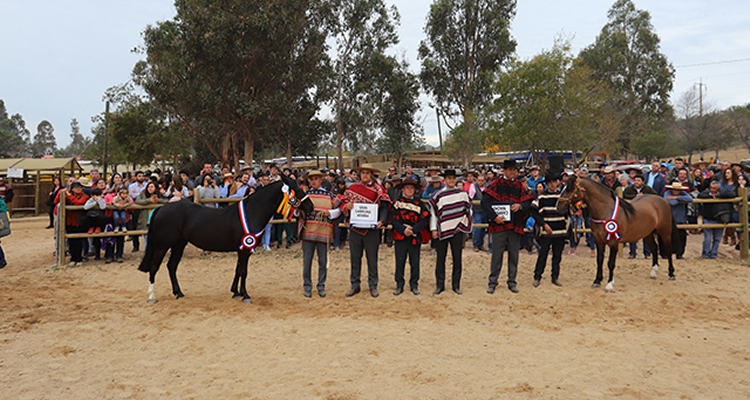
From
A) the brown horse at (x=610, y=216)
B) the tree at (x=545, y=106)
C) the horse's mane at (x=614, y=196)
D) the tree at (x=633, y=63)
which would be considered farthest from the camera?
the tree at (x=633, y=63)

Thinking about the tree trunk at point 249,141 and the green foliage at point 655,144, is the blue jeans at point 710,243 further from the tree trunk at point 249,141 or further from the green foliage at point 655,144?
the green foliage at point 655,144

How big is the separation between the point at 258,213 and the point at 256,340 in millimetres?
2250

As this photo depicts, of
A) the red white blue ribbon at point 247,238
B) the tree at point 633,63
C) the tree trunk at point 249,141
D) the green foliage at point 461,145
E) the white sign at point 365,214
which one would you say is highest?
the tree at point 633,63

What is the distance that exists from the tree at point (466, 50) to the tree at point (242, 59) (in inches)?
525

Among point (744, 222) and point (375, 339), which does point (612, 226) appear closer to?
point (744, 222)

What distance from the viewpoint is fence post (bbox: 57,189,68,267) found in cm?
931

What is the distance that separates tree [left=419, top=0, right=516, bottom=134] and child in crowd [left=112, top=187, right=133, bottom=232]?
87.0 feet

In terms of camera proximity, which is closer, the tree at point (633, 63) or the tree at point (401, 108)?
the tree at point (401, 108)

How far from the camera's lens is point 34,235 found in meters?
14.9

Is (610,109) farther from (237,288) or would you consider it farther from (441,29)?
(237,288)

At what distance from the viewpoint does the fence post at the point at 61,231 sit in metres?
9.31

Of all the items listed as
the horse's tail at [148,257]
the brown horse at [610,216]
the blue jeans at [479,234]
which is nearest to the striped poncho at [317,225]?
the horse's tail at [148,257]

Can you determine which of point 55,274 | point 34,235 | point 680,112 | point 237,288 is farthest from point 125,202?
point 680,112

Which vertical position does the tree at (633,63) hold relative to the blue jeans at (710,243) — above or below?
above
